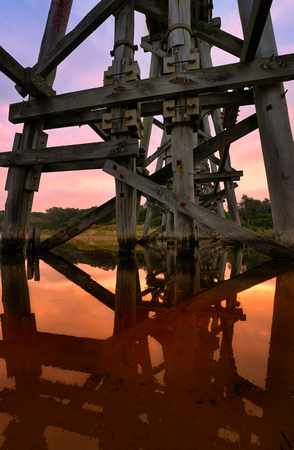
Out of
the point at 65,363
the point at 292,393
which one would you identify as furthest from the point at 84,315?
the point at 292,393

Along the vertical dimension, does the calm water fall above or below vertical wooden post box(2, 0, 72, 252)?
below

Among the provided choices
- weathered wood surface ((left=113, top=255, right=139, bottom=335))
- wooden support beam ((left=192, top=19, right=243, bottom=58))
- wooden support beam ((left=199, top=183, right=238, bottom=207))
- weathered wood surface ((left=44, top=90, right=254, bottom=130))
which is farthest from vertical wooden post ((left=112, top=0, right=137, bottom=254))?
wooden support beam ((left=199, top=183, right=238, bottom=207))

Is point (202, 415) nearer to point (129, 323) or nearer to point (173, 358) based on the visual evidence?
point (173, 358)

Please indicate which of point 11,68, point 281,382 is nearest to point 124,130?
point 11,68

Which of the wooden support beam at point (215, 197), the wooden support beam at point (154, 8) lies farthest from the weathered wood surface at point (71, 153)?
the wooden support beam at point (215, 197)

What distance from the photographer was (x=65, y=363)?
37.7 inches

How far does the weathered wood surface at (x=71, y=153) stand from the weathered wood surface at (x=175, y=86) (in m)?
0.75

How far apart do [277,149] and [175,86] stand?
1961 mm

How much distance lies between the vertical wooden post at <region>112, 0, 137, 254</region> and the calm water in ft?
9.07

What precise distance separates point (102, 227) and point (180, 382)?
17700 millimetres

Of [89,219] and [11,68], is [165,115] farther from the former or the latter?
[11,68]

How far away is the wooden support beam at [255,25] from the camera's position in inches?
102

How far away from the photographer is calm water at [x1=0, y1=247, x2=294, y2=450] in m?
0.60

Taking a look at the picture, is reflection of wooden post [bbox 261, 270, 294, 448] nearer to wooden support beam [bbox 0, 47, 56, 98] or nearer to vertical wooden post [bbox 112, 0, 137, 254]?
vertical wooden post [bbox 112, 0, 137, 254]
